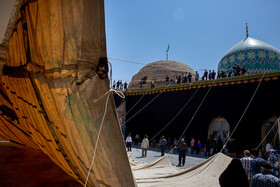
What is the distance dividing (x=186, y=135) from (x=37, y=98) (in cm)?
1213

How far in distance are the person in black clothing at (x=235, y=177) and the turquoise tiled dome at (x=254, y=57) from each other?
16998 millimetres

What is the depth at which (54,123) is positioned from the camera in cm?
159

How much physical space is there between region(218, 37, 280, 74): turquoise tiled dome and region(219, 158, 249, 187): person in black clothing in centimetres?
1700

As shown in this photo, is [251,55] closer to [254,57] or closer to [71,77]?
[254,57]

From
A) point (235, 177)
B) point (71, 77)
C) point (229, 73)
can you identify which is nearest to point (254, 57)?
point (229, 73)

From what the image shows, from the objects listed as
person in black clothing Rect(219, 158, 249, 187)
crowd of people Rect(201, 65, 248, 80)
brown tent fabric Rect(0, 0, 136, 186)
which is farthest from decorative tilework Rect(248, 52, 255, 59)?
brown tent fabric Rect(0, 0, 136, 186)

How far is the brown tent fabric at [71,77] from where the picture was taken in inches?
56.2

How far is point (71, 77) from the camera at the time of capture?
1467mm

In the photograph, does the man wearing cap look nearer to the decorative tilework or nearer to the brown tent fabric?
the brown tent fabric

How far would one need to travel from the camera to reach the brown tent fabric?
1.43 m

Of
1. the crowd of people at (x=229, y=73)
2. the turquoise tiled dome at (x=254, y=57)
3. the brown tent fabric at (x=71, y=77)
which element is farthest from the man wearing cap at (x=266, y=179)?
the turquoise tiled dome at (x=254, y=57)

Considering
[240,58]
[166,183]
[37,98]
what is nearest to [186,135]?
[166,183]

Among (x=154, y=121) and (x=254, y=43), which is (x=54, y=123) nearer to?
(x=154, y=121)

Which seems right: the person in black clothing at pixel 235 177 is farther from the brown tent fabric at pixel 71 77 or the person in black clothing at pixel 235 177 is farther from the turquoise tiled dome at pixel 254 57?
the turquoise tiled dome at pixel 254 57
